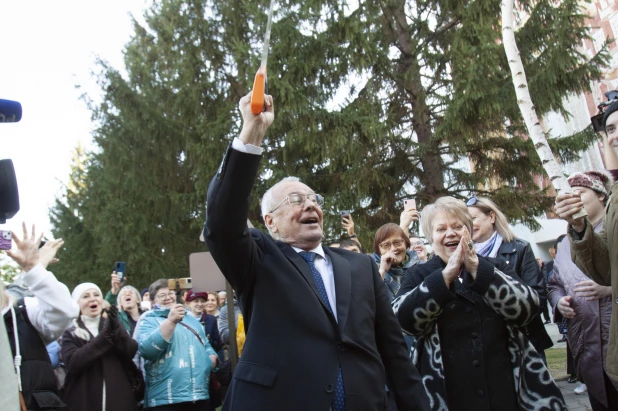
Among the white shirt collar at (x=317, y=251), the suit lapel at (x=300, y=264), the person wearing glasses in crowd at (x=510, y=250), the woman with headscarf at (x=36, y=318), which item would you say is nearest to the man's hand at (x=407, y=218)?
the person wearing glasses in crowd at (x=510, y=250)

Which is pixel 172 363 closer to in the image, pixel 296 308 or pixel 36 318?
pixel 36 318

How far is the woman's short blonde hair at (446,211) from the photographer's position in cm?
336

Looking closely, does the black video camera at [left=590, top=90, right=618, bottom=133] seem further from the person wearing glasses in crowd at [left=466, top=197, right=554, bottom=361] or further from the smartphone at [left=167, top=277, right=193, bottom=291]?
the smartphone at [left=167, top=277, right=193, bottom=291]

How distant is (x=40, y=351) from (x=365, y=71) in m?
10.2

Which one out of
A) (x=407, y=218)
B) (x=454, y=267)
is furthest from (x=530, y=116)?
(x=407, y=218)

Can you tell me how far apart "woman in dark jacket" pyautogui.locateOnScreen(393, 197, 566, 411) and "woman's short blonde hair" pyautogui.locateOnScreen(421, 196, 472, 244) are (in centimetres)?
12

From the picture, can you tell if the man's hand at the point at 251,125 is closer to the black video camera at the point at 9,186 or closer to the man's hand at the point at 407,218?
the black video camera at the point at 9,186

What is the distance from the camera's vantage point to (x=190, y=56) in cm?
1509

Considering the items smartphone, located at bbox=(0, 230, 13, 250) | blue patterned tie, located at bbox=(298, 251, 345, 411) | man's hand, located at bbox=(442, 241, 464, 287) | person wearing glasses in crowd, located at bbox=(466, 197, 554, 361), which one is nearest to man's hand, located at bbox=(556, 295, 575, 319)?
person wearing glasses in crowd, located at bbox=(466, 197, 554, 361)

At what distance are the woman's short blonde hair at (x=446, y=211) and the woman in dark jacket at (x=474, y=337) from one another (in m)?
0.12

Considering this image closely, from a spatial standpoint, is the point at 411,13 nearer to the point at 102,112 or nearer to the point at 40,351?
the point at 102,112

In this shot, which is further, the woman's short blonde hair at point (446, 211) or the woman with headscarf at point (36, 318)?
the woman with headscarf at point (36, 318)

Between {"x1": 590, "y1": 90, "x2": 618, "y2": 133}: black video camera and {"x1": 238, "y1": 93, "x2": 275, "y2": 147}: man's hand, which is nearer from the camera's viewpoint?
{"x1": 238, "y1": 93, "x2": 275, "y2": 147}: man's hand

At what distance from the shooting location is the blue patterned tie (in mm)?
2357
